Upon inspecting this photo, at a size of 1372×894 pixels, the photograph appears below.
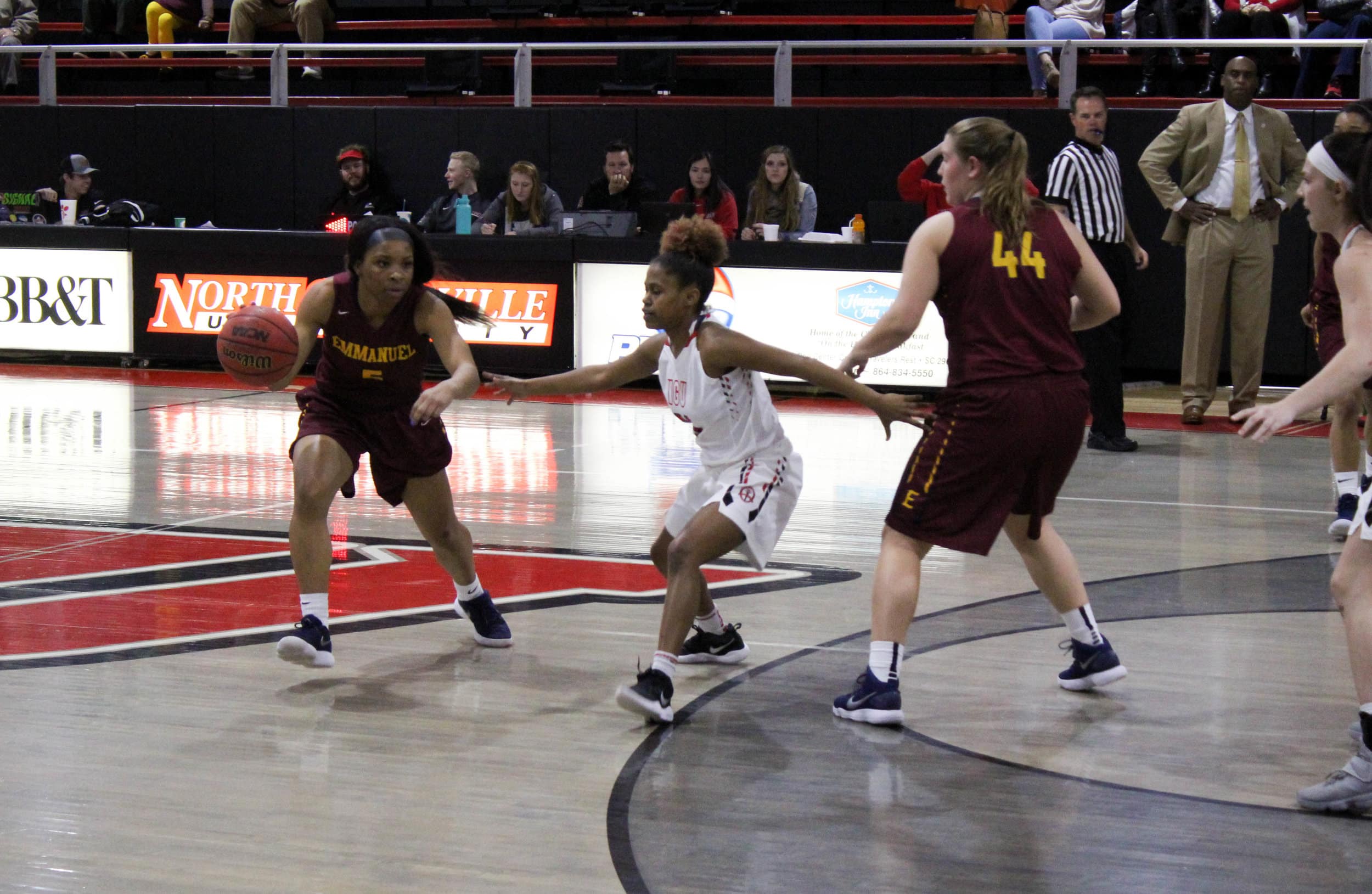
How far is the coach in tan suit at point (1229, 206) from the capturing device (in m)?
10.2

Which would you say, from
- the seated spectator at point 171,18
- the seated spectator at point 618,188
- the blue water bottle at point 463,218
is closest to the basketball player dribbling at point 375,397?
the seated spectator at point 618,188

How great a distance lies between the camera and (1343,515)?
708 centimetres

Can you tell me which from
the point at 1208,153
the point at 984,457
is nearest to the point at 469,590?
the point at 984,457

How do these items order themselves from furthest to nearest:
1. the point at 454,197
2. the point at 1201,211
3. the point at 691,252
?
the point at 454,197 → the point at 1201,211 → the point at 691,252

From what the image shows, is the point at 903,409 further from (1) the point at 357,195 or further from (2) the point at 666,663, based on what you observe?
(1) the point at 357,195

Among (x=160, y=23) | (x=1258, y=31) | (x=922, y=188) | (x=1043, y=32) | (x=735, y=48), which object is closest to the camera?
(x=922, y=188)

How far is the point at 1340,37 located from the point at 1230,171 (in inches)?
129

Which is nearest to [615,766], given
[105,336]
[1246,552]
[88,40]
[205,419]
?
[1246,552]

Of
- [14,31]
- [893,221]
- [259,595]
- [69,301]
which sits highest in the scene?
[14,31]

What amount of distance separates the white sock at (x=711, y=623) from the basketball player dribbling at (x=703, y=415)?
118mm

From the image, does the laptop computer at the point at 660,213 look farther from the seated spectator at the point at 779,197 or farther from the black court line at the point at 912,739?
the black court line at the point at 912,739

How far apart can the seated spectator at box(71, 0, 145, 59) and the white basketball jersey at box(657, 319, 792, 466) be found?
14614 mm

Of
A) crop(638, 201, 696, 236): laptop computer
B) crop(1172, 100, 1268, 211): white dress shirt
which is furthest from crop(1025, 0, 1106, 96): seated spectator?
crop(638, 201, 696, 236): laptop computer

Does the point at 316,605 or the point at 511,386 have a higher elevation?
the point at 511,386
